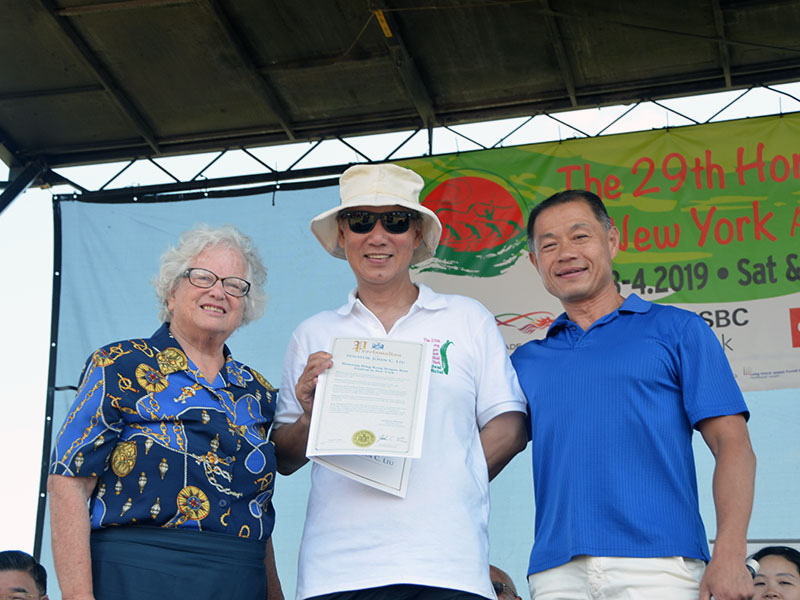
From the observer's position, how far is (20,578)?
158 inches

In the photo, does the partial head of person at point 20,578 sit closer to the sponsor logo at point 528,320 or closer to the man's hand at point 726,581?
the sponsor logo at point 528,320

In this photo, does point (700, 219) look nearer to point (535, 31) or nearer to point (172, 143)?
point (535, 31)

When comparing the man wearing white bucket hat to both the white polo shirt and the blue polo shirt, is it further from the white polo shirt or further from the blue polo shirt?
the blue polo shirt

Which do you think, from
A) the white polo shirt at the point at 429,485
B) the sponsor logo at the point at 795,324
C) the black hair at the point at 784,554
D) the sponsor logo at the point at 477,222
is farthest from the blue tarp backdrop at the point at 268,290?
the white polo shirt at the point at 429,485

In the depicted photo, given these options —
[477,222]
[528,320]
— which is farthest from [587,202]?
[477,222]

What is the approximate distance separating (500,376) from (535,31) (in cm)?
339

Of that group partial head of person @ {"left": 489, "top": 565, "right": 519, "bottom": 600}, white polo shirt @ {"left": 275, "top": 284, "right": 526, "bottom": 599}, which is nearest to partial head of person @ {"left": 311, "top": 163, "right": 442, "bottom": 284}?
white polo shirt @ {"left": 275, "top": 284, "right": 526, "bottom": 599}

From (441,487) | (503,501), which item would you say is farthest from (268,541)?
(503,501)

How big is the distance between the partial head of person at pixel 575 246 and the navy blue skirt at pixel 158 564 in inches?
43.8

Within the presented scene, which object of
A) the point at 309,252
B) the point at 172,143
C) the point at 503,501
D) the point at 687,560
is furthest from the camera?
the point at 172,143

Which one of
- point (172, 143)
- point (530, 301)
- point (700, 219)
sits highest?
point (172, 143)

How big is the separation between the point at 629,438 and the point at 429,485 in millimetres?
492

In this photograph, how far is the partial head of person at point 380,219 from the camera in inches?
102

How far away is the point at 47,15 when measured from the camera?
535 cm
